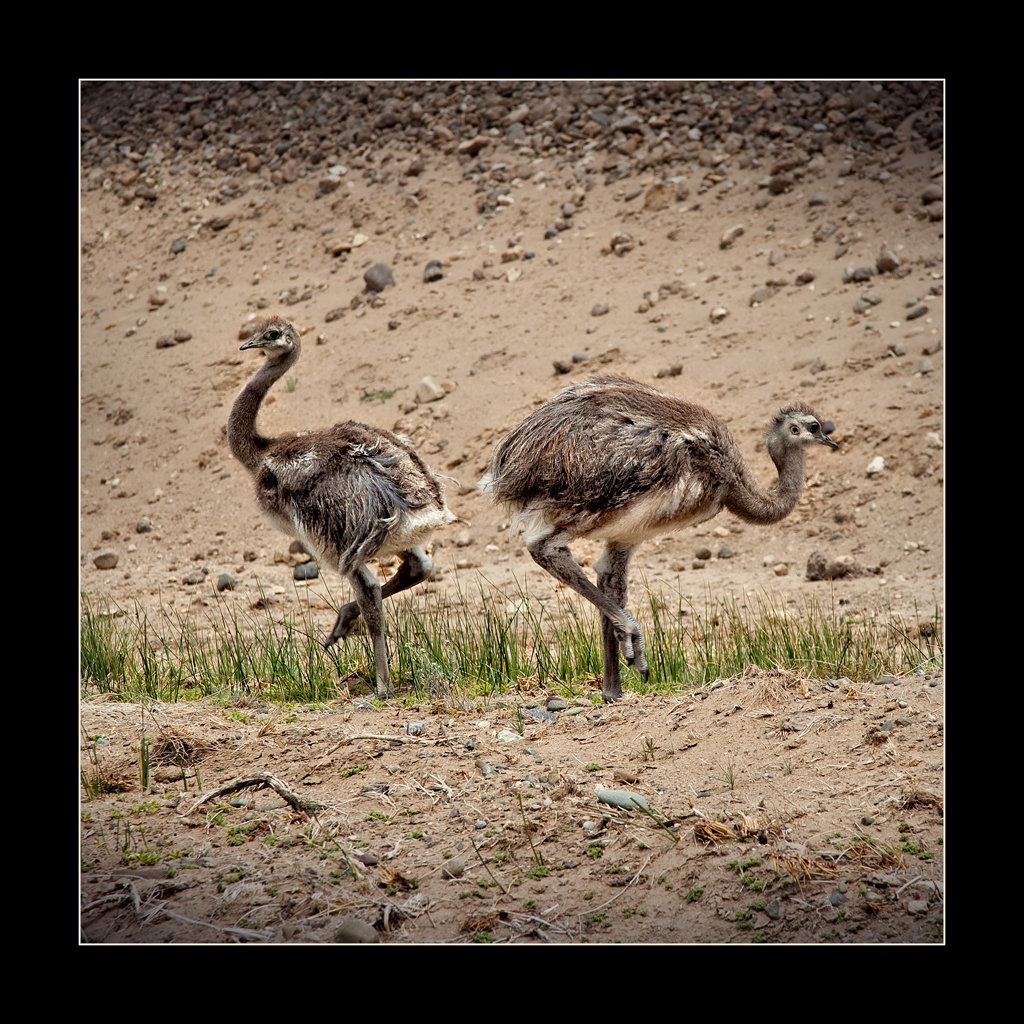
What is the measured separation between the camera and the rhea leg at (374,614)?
22.4 feet

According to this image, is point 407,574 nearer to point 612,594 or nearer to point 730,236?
point 612,594

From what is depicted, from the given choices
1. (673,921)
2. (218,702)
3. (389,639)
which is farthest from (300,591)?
(673,921)

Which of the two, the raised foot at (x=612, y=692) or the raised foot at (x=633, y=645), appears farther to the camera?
the raised foot at (x=612, y=692)

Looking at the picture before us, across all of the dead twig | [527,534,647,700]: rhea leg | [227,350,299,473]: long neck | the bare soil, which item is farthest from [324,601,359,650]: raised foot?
the dead twig

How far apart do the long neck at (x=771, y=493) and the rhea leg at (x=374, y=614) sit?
197 centimetres

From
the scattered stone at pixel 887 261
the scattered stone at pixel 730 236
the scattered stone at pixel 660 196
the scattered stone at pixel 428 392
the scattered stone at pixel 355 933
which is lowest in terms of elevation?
the scattered stone at pixel 355 933

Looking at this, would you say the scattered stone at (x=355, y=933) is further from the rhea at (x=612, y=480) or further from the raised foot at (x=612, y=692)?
the raised foot at (x=612, y=692)

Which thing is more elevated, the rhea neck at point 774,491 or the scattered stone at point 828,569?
the rhea neck at point 774,491

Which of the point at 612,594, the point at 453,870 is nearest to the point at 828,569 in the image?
the point at 612,594

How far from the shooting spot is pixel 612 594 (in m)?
6.57

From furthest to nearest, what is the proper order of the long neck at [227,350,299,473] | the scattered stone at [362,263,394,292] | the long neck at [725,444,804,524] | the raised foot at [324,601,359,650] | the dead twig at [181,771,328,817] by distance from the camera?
the scattered stone at [362,263,394,292]
the long neck at [227,350,299,473]
the raised foot at [324,601,359,650]
the long neck at [725,444,804,524]
the dead twig at [181,771,328,817]

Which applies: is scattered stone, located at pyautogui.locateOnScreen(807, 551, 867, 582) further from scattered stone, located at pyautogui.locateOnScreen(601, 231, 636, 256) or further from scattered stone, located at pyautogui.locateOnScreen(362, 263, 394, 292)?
scattered stone, located at pyautogui.locateOnScreen(362, 263, 394, 292)

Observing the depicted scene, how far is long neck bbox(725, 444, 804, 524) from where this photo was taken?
6.64 metres

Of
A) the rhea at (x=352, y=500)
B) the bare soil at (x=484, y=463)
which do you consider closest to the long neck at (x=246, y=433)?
the rhea at (x=352, y=500)
